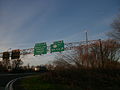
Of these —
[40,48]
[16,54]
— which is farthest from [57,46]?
[16,54]

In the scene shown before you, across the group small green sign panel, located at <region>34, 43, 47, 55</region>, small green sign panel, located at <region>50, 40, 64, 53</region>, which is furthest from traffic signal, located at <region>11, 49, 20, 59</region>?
small green sign panel, located at <region>50, 40, 64, 53</region>

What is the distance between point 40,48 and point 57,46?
15.9 ft

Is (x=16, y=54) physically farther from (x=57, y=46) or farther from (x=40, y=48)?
(x=57, y=46)

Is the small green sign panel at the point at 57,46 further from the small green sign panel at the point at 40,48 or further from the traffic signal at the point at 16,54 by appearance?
the traffic signal at the point at 16,54

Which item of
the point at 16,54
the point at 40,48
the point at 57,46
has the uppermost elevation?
the point at 57,46

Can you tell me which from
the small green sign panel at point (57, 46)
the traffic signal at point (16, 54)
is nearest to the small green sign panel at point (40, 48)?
the small green sign panel at point (57, 46)

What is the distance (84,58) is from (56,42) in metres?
8.04

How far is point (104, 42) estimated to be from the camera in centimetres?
3462

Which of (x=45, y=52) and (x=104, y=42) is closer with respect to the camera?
(x=45, y=52)

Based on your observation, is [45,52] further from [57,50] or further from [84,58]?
[84,58]

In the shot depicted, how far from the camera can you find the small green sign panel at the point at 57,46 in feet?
99.2

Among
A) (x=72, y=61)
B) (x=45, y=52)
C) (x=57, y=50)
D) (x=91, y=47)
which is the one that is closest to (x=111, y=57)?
(x=91, y=47)

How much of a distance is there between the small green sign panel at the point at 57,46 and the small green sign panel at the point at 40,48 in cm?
192

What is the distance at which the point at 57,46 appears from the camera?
3072cm
